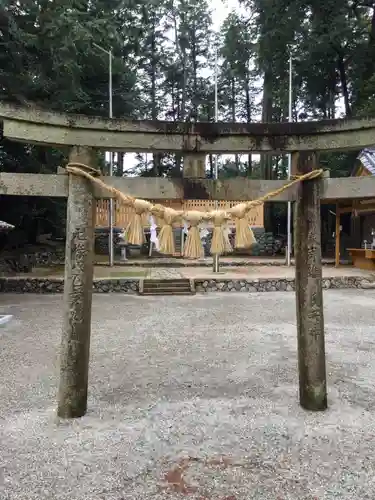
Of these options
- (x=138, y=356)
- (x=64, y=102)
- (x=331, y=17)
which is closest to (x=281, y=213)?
(x=331, y=17)

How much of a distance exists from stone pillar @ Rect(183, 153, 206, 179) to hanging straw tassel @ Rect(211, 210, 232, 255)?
1.27ft

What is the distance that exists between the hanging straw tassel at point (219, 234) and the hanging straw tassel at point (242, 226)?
0.31ft

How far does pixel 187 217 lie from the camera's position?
3.58m

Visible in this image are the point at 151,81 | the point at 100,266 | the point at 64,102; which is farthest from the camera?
the point at 151,81

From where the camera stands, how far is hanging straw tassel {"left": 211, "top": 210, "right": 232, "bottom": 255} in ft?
11.9

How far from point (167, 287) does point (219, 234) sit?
7956mm

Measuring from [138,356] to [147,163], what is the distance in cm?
2431

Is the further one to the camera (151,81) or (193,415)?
(151,81)

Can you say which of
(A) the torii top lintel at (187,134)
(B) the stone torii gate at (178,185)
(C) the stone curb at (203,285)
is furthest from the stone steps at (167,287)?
(A) the torii top lintel at (187,134)

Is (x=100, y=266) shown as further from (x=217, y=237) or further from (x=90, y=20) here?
(x=217, y=237)

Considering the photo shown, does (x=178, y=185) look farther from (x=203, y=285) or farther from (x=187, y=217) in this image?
(x=203, y=285)

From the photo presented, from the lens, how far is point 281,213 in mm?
23109

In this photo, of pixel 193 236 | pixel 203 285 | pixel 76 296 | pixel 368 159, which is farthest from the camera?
pixel 368 159

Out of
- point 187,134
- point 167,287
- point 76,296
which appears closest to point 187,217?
point 187,134
